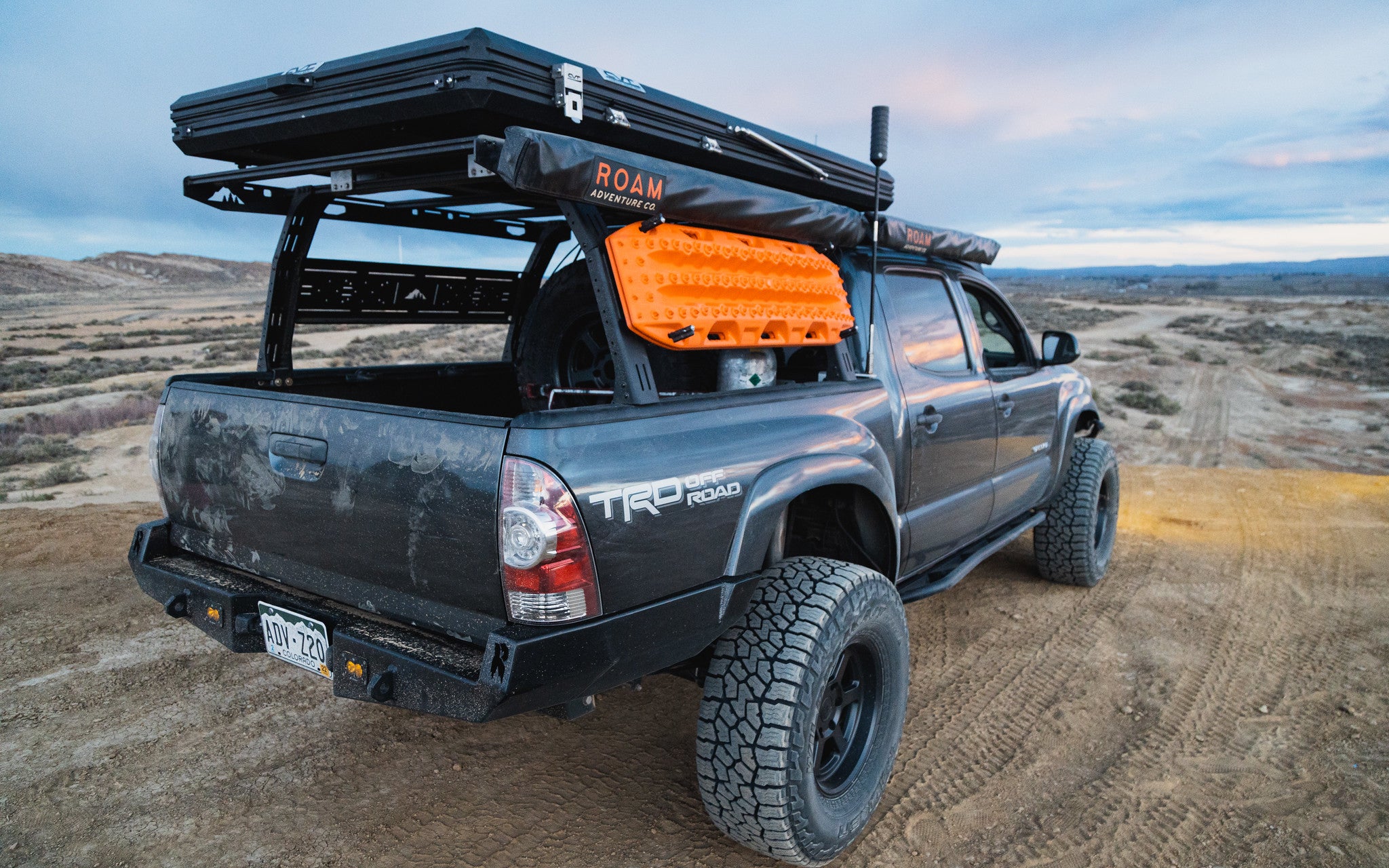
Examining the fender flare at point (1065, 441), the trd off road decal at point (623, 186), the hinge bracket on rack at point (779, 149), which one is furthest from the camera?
the fender flare at point (1065, 441)

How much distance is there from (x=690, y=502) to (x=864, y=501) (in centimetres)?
112

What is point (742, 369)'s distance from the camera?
323 centimetres

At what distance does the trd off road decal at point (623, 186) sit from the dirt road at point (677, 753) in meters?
1.99

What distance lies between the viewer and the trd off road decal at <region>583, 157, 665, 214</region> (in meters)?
2.37

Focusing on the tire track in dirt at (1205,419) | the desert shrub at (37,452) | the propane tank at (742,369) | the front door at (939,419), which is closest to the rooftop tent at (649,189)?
the propane tank at (742,369)

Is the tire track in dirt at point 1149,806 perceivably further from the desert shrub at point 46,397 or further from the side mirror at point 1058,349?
the desert shrub at point 46,397

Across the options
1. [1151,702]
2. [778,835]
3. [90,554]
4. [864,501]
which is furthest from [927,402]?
[90,554]

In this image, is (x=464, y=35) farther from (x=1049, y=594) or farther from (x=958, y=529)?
(x=1049, y=594)

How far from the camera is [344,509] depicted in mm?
2357

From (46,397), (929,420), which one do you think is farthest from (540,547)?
(46,397)

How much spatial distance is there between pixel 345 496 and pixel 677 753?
165 centimetres

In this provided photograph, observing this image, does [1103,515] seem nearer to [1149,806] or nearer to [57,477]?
[1149,806]

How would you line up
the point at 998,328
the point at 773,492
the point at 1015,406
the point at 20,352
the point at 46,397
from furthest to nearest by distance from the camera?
the point at 20,352 < the point at 46,397 < the point at 998,328 < the point at 1015,406 < the point at 773,492

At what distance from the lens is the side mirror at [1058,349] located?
471 centimetres
